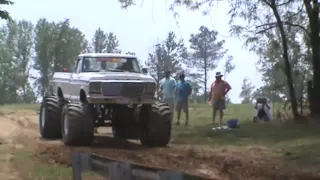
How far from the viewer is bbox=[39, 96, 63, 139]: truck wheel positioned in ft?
54.3

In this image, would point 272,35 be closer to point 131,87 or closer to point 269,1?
point 269,1

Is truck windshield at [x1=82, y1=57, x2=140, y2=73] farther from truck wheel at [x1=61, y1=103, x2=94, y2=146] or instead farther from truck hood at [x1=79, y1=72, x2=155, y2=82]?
truck wheel at [x1=61, y1=103, x2=94, y2=146]

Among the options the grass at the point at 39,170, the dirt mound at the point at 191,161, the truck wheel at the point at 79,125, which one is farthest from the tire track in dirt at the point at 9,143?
the truck wheel at the point at 79,125

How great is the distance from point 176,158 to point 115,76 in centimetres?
280

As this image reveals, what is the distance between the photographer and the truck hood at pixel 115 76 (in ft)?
46.2

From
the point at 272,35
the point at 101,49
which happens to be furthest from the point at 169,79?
the point at 101,49

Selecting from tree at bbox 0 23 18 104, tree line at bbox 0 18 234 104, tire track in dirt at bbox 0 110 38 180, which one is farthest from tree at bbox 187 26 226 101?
tire track in dirt at bbox 0 110 38 180

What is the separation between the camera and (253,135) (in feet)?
57.1

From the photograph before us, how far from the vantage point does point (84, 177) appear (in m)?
10.3

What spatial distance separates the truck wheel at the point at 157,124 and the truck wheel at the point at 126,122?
1.78 ft

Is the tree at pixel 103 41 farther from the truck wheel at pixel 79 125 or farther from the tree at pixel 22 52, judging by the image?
the truck wheel at pixel 79 125

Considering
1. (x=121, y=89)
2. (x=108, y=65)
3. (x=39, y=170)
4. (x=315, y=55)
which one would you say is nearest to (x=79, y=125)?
(x=121, y=89)

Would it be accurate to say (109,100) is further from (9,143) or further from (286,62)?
(286,62)

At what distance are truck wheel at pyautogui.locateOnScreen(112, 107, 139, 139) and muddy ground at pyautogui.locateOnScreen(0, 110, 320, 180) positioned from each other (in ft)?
0.84
